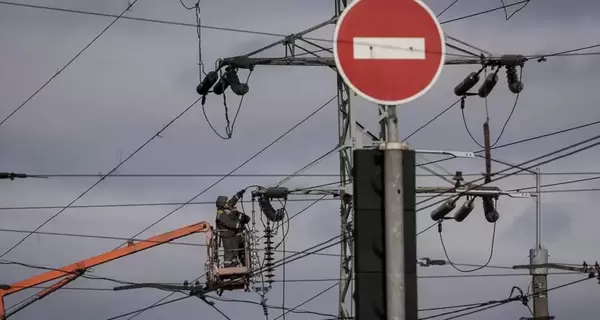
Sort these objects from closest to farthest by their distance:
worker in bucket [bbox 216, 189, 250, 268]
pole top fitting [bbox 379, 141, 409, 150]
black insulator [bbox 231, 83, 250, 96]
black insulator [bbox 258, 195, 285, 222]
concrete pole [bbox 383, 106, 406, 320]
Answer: concrete pole [bbox 383, 106, 406, 320], pole top fitting [bbox 379, 141, 409, 150], black insulator [bbox 231, 83, 250, 96], black insulator [bbox 258, 195, 285, 222], worker in bucket [bbox 216, 189, 250, 268]

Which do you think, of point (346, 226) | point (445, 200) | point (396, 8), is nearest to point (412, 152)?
point (396, 8)

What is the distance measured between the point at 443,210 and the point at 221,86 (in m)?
5.72

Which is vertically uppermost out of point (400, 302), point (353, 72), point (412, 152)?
point (353, 72)

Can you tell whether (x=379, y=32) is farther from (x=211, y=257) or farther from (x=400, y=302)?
(x=211, y=257)

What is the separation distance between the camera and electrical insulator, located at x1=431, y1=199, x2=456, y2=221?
27281 millimetres

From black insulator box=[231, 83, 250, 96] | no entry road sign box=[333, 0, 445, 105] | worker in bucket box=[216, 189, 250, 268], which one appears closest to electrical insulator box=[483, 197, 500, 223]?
worker in bucket box=[216, 189, 250, 268]

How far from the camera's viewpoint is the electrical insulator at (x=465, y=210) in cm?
2721

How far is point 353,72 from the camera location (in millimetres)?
6910

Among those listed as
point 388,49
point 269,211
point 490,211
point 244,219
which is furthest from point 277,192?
point 388,49

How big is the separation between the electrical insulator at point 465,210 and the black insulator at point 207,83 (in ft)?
19.4

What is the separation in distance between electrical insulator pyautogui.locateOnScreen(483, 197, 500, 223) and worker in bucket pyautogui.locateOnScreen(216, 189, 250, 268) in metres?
5.01

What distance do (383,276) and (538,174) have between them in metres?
20.7

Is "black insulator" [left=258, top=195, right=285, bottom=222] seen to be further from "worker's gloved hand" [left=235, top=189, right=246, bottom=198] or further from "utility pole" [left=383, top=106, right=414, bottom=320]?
"utility pole" [left=383, top=106, right=414, bottom=320]

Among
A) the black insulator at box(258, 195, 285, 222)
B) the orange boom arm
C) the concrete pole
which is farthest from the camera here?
the orange boom arm
